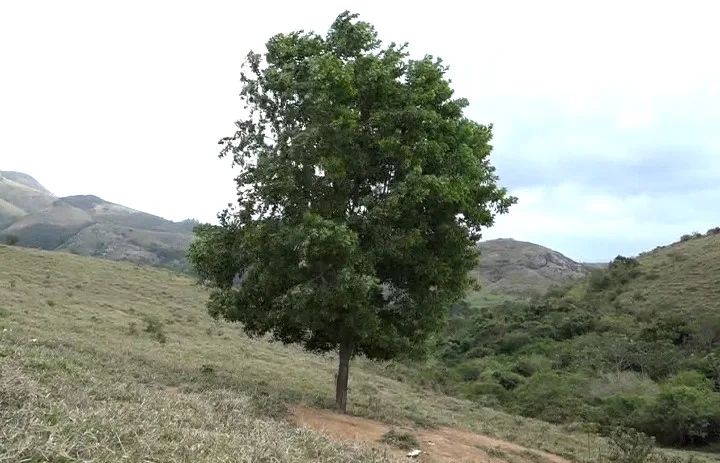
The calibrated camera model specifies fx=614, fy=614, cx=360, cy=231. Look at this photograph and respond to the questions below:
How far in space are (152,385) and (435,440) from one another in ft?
20.0

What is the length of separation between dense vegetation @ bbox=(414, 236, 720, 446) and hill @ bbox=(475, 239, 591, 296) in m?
44.5

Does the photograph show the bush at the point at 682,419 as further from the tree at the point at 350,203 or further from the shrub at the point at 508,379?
the tree at the point at 350,203

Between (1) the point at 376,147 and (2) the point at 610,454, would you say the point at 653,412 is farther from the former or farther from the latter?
(1) the point at 376,147

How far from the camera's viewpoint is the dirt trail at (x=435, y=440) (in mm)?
11656

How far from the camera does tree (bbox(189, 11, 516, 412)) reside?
13.2 m

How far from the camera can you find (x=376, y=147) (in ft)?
46.8

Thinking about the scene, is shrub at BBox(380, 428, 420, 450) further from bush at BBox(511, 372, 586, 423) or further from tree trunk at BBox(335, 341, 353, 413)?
bush at BBox(511, 372, 586, 423)

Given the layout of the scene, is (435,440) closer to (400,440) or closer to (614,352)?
(400,440)

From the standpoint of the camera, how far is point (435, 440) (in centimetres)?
1338

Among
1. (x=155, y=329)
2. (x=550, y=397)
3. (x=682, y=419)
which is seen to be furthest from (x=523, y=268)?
(x=155, y=329)

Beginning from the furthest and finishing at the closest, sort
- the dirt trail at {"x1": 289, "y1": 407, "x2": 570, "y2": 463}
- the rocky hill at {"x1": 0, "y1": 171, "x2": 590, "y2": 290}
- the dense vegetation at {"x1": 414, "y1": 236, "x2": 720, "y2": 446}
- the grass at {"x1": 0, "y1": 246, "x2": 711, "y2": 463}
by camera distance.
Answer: the rocky hill at {"x1": 0, "y1": 171, "x2": 590, "y2": 290}
the dense vegetation at {"x1": 414, "y1": 236, "x2": 720, "y2": 446}
the dirt trail at {"x1": 289, "y1": 407, "x2": 570, "y2": 463}
the grass at {"x1": 0, "y1": 246, "x2": 711, "y2": 463}

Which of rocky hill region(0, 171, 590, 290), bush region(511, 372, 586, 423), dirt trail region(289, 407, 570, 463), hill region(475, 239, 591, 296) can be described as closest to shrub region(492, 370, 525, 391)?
bush region(511, 372, 586, 423)

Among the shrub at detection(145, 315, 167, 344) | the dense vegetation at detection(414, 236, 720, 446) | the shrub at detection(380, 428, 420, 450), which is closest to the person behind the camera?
the shrub at detection(380, 428, 420, 450)

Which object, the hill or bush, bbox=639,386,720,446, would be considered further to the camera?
the hill
